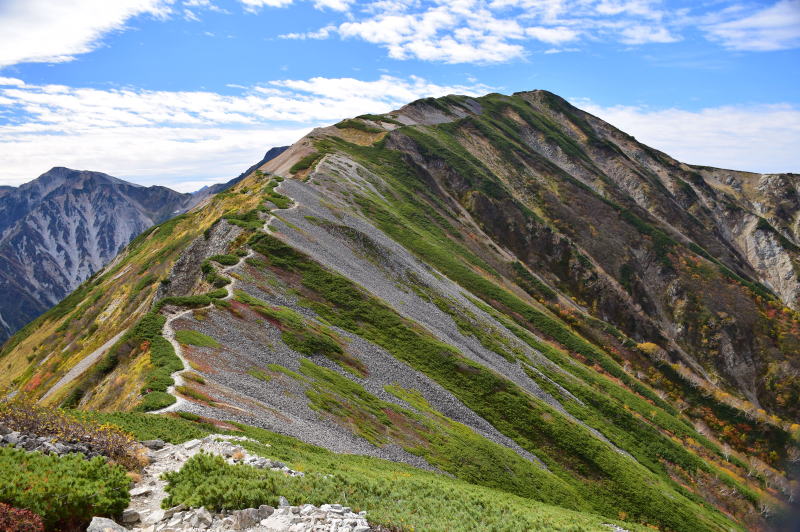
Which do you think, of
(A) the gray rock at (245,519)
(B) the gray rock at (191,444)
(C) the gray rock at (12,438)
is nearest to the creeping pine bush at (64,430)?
(C) the gray rock at (12,438)

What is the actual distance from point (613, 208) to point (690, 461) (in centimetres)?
9532

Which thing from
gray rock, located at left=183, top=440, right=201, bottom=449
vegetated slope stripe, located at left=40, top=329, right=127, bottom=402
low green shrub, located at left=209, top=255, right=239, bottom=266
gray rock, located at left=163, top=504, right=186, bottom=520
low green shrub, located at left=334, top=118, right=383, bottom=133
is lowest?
vegetated slope stripe, located at left=40, top=329, right=127, bottom=402

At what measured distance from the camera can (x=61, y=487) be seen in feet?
44.5

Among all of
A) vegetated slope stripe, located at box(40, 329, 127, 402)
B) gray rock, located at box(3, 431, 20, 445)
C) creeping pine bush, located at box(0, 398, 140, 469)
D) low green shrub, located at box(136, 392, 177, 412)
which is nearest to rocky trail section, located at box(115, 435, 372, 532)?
creeping pine bush, located at box(0, 398, 140, 469)

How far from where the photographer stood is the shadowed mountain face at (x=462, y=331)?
36969 mm

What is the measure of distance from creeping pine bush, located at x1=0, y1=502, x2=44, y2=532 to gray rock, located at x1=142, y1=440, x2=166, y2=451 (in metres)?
7.36

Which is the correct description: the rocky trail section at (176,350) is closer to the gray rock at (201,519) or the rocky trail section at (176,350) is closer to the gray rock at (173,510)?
the gray rock at (173,510)

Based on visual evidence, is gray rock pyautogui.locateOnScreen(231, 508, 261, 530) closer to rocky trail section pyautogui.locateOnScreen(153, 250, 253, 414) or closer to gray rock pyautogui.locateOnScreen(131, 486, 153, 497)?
gray rock pyautogui.locateOnScreen(131, 486, 153, 497)

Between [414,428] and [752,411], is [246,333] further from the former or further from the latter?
[752,411]

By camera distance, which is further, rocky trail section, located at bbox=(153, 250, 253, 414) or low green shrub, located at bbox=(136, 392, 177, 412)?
rocky trail section, located at bbox=(153, 250, 253, 414)

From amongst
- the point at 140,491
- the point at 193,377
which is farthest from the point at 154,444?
the point at 193,377

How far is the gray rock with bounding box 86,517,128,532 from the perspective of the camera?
13.0 metres

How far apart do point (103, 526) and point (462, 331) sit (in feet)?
178

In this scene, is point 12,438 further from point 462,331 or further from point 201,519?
point 462,331
